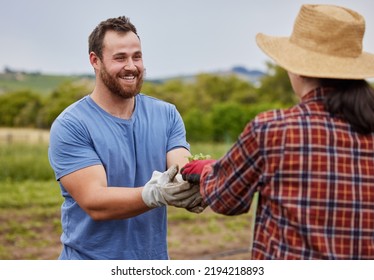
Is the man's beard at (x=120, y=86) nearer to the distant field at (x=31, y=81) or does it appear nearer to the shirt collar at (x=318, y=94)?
the shirt collar at (x=318, y=94)

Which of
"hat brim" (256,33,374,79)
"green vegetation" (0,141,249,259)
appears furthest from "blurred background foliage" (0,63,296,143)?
"hat brim" (256,33,374,79)

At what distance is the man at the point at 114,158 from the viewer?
91.5 inches

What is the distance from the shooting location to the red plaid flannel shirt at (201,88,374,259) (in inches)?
Result: 66.3

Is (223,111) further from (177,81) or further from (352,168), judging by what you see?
(352,168)

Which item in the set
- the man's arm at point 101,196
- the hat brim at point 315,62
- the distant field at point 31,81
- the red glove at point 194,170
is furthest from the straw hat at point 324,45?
the distant field at point 31,81

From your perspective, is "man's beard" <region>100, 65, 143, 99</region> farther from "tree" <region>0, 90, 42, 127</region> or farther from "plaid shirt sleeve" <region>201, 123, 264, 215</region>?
"tree" <region>0, 90, 42, 127</region>

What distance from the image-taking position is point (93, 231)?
2459mm

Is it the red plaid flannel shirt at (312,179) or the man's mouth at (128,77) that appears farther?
the man's mouth at (128,77)

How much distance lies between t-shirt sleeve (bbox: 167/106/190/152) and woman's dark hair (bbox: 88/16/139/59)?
0.37 meters

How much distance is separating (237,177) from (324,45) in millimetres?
427

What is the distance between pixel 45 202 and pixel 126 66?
21.9 ft

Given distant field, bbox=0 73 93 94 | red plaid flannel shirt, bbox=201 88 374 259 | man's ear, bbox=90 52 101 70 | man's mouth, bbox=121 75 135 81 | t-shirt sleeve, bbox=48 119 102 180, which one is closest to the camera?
red plaid flannel shirt, bbox=201 88 374 259

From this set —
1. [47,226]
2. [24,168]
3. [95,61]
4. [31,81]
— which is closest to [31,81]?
[31,81]

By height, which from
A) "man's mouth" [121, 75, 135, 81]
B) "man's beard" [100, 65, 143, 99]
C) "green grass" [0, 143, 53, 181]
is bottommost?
"green grass" [0, 143, 53, 181]
